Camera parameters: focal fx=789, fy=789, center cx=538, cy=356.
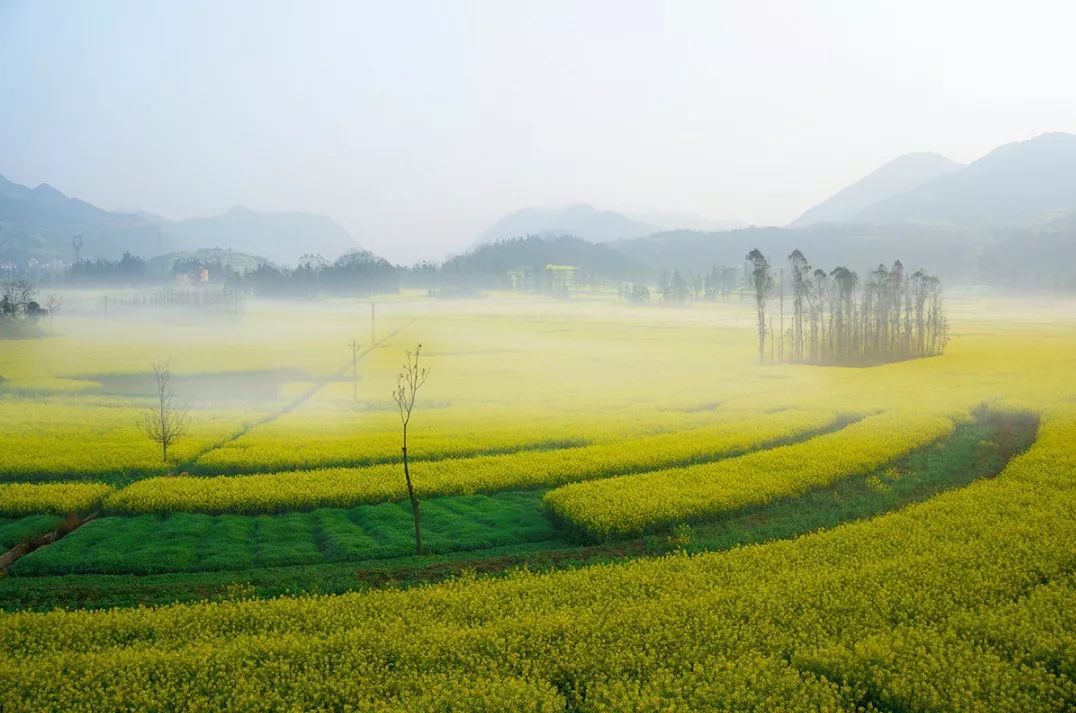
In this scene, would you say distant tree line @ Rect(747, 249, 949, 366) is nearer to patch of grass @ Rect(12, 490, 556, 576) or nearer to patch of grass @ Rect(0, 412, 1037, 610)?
patch of grass @ Rect(0, 412, 1037, 610)

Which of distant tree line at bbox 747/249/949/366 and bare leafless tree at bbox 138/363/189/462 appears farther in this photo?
distant tree line at bbox 747/249/949/366

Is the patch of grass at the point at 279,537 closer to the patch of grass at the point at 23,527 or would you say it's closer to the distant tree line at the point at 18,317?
the patch of grass at the point at 23,527

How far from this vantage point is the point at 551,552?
26344mm

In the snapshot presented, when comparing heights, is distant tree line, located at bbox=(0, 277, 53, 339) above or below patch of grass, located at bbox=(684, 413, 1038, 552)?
above

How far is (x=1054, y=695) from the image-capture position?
1449cm

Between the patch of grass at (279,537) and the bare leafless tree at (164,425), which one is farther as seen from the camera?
the bare leafless tree at (164,425)

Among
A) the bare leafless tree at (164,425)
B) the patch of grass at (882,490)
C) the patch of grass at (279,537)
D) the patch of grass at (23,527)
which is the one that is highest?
the bare leafless tree at (164,425)

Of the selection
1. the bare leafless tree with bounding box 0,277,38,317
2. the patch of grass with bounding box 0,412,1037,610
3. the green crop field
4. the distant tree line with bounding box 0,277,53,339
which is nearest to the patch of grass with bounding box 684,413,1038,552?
the patch of grass with bounding box 0,412,1037,610

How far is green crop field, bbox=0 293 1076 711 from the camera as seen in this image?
50.4 ft

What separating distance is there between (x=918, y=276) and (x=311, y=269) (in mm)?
146692

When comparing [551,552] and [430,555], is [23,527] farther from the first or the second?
[551,552]

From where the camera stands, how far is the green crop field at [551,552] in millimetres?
15367

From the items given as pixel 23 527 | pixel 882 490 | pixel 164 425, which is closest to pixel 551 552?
pixel 882 490

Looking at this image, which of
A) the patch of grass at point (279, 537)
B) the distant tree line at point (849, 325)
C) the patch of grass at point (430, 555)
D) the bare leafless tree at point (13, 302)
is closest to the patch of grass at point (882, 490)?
the patch of grass at point (430, 555)
